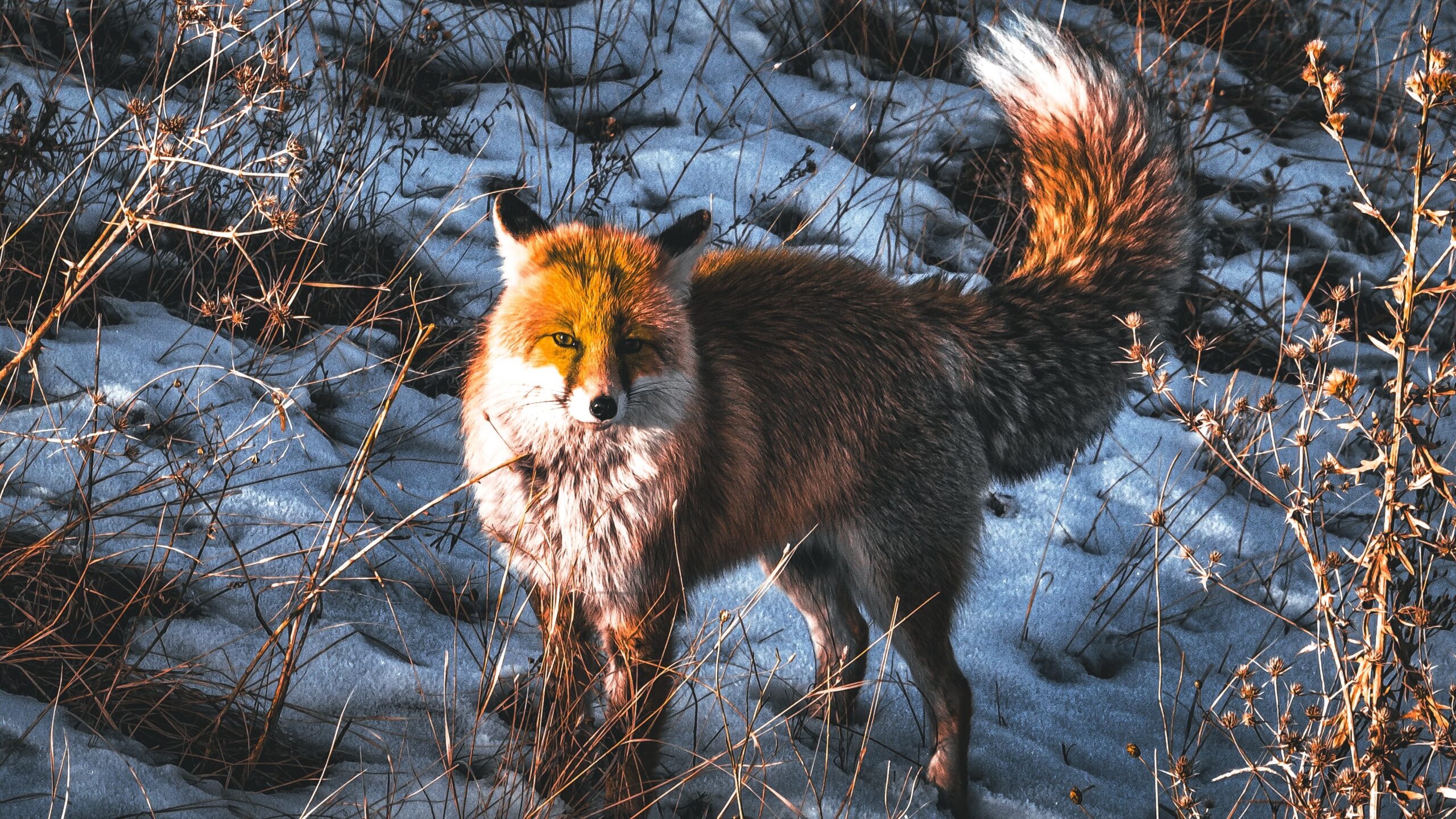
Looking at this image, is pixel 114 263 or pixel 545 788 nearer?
pixel 545 788

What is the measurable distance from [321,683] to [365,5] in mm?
3907

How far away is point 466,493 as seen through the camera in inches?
165

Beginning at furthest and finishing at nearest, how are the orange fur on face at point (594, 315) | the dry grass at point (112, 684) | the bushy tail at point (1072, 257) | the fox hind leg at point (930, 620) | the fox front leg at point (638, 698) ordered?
the bushy tail at point (1072, 257) → the fox hind leg at point (930, 620) → the fox front leg at point (638, 698) → the orange fur on face at point (594, 315) → the dry grass at point (112, 684)

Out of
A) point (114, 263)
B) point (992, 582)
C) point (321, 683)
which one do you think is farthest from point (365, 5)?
point (992, 582)

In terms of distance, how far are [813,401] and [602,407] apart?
0.95 metres

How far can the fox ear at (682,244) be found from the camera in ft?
10.6

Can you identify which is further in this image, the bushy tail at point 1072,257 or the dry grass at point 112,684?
the bushy tail at point 1072,257

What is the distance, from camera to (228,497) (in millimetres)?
3840

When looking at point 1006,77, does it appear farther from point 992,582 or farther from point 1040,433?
point 992,582

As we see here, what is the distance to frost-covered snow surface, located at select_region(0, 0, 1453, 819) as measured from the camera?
3123 millimetres

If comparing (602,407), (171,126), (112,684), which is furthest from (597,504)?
(171,126)

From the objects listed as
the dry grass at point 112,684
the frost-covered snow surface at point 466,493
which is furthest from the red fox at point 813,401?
the dry grass at point 112,684

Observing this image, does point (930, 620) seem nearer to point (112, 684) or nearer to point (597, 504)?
point (597, 504)

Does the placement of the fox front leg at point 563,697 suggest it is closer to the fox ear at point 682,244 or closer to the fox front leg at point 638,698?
the fox front leg at point 638,698
